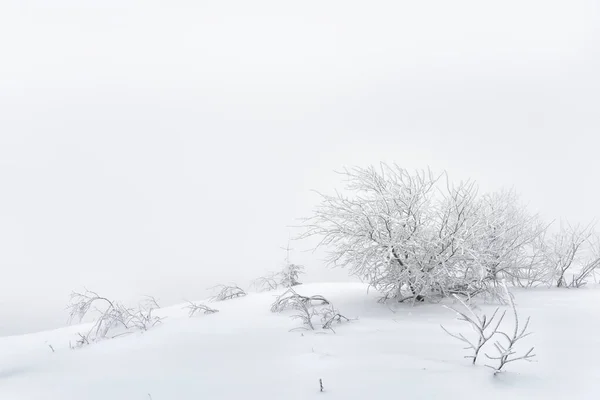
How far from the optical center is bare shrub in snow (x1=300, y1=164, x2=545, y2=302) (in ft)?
19.4

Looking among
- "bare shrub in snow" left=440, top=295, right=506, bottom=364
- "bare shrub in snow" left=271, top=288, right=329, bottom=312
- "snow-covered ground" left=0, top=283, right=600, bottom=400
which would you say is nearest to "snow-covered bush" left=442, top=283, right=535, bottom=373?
"bare shrub in snow" left=440, top=295, right=506, bottom=364

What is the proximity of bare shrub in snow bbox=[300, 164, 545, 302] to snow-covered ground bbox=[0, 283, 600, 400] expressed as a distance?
2.48ft

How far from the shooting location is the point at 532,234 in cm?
815

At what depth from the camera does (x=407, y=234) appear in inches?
237

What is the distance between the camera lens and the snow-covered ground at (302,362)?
285 centimetres

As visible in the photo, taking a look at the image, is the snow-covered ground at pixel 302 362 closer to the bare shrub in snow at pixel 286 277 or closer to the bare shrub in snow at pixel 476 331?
the bare shrub in snow at pixel 476 331

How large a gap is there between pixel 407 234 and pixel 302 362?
128 inches

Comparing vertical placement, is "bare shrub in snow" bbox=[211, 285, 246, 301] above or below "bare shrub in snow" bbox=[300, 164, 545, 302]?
below

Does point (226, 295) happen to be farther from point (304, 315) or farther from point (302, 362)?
point (302, 362)

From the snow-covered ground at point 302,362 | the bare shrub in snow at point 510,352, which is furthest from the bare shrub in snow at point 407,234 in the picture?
the bare shrub in snow at point 510,352

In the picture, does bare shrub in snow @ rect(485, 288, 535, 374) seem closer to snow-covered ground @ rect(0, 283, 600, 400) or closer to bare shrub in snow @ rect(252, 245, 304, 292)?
snow-covered ground @ rect(0, 283, 600, 400)

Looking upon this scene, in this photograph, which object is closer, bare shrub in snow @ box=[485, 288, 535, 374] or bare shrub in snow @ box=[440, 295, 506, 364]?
bare shrub in snow @ box=[485, 288, 535, 374]

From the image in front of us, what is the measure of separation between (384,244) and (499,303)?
1992 millimetres

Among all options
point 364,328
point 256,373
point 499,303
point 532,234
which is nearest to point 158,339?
point 256,373
